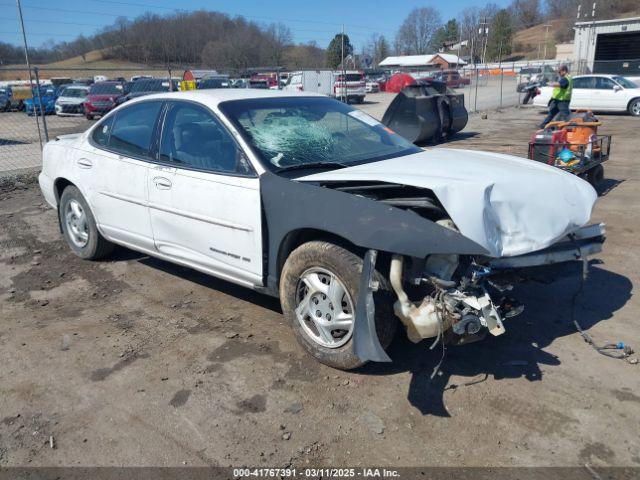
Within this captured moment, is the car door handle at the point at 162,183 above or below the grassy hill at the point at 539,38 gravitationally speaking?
below

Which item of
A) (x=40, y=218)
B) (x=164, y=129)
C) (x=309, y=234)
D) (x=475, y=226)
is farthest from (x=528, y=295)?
(x=40, y=218)

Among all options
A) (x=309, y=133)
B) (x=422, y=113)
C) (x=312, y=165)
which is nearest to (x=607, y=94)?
(x=422, y=113)

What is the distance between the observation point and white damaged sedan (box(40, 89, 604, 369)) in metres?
3.09

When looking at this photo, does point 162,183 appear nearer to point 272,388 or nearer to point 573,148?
point 272,388

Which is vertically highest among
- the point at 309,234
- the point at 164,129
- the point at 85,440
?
the point at 164,129

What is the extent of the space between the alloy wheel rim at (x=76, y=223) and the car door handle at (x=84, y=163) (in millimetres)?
415

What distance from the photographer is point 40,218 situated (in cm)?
744

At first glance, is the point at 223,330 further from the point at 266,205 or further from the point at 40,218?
the point at 40,218

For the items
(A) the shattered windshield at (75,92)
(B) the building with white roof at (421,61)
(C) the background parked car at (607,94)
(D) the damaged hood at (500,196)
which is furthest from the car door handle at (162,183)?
(B) the building with white roof at (421,61)

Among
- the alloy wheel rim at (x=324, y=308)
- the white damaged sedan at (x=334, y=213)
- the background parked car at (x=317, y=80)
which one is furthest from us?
the background parked car at (x=317, y=80)

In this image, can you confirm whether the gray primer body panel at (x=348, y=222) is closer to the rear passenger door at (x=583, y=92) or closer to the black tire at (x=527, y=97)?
the rear passenger door at (x=583, y=92)

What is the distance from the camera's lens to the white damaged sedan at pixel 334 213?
3088mm

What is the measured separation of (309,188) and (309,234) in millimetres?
315

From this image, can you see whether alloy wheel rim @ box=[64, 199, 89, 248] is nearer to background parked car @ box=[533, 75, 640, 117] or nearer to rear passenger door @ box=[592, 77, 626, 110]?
background parked car @ box=[533, 75, 640, 117]
